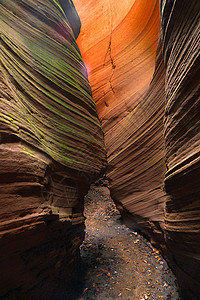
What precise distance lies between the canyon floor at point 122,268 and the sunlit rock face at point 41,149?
1.61 feet

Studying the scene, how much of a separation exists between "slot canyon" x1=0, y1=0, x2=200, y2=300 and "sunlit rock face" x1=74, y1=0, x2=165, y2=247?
0.04m

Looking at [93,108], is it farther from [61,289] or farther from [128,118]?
[61,289]

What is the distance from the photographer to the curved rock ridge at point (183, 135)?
1.98m

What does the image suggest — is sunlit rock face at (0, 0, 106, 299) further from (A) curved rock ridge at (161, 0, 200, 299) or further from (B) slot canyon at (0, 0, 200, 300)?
(A) curved rock ridge at (161, 0, 200, 299)

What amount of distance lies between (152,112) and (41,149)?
10.3 ft

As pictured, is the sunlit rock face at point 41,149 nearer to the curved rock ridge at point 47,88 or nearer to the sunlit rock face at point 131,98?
the curved rock ridge at point 47,88

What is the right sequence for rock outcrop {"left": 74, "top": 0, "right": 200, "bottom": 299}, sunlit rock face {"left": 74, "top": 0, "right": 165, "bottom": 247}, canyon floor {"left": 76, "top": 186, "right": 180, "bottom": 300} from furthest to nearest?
1. sunlit rock face {"left": 74, "top": 0, "right": 165, "bottom": 247}
2. canyon floor {"left": 76, "top": 186, "right": 180, "bottom": 300}
3. rock outcrop {"left": 74, "top": 0, "right": 200, "bottom": 299}

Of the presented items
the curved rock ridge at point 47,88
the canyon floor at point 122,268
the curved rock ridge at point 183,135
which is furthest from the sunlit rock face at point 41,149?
the curved rock ridge at point 183,135

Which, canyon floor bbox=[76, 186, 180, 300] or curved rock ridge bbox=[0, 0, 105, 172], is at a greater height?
curved rock ridge bbox=[0, 0, 105, 172]

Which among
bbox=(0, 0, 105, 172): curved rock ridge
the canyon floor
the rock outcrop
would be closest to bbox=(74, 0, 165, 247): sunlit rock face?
the rock outcrop

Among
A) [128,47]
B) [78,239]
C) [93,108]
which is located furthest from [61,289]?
[128,47]

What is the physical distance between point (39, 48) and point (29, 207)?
269cm

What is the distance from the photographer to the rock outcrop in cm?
210

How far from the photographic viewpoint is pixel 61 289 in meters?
2.70
